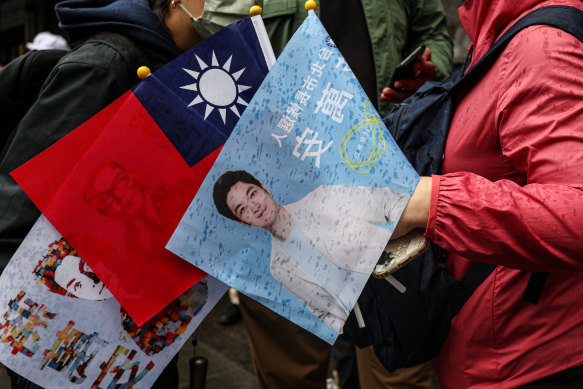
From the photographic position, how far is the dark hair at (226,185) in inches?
44.9

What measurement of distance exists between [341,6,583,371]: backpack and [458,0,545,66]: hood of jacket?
10cm

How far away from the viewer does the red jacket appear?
95 cm

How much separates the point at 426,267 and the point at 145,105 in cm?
85

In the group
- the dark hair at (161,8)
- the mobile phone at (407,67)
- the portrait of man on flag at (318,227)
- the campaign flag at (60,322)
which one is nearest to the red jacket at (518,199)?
the portrait of man on flag at (318,227)

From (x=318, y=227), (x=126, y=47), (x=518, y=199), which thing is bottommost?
(x=518, y=199)

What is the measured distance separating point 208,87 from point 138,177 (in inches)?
11.5

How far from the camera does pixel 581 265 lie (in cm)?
97

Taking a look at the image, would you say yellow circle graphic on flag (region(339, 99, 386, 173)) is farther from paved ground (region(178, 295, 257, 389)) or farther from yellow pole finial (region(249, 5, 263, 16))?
paved ground (region(178, 295, 257, 389))

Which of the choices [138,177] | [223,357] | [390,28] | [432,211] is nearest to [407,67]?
[390,28]

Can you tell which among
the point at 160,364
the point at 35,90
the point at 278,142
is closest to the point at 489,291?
the point at 278,142

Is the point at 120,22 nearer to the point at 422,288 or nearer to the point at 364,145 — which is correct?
the point at 364,145

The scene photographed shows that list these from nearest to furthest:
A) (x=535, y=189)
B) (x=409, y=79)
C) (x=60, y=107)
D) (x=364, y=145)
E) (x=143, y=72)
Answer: (x=535, y=189) → (x=364, y=145) → (x=143, y=72) → (x=60, y=107) → (x=409, y=79)

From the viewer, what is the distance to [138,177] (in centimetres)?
125

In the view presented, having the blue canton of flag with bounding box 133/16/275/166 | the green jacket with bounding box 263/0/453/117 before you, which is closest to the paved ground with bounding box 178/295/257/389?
the green jacket with bounding box 263/0/453/117
